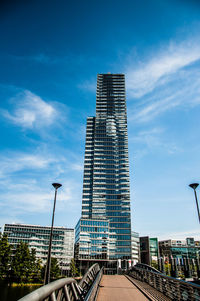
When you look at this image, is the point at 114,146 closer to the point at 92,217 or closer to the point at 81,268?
the point at 92,217

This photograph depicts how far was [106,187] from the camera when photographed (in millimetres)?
114750

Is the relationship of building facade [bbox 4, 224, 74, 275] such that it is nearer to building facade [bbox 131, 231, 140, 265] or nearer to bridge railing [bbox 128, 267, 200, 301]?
building facade [bbox 131, 231, 140, 265]

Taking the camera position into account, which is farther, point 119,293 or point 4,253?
point 4,253

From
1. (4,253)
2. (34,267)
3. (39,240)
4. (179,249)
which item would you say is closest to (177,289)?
(4,253)

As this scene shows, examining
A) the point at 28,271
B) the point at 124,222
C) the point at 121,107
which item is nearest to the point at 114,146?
the point at 121,107

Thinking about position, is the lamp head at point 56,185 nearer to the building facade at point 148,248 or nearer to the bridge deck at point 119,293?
the bridge deck at point 119,293

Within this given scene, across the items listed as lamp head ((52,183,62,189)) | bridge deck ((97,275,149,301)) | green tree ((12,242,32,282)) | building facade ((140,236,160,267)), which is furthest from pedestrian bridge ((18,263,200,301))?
building facade ((140,236,160,267))

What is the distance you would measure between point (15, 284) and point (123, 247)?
188 ft

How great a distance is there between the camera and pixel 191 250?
155125 millimetres

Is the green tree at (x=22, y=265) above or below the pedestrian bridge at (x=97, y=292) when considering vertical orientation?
below

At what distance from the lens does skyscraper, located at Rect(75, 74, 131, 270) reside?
9875 centimetres

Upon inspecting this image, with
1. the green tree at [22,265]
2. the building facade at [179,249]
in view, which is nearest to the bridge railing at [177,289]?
the green tree at [22,265]

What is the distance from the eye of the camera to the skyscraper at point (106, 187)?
324 ft

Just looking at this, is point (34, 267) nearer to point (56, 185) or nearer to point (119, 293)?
point (56, 185)
